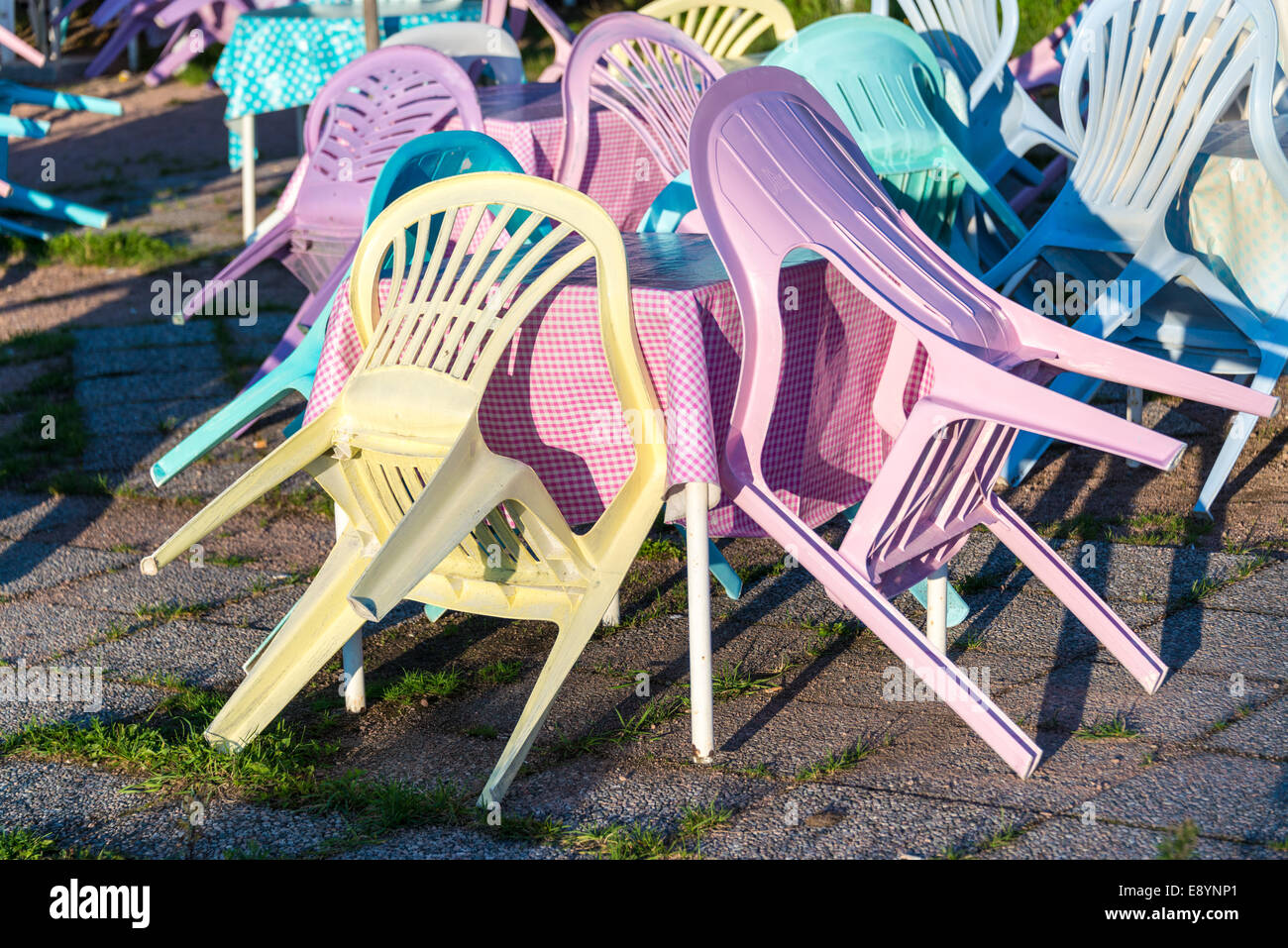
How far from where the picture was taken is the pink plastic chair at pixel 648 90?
441cm

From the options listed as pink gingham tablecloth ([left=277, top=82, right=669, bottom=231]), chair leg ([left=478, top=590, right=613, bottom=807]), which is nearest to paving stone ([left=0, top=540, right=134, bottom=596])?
pink gingham tablecloth ([left=277, top=82, right=669, bottom=231])

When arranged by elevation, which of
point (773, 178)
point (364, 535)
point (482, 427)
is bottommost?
point (364, 535)

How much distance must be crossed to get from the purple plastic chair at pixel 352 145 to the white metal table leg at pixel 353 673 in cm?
153

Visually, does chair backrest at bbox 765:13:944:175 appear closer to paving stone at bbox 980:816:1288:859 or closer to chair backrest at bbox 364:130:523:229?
chair backrest at bbox 364:130:523:229

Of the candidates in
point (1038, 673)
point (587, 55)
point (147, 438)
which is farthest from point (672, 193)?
point (147, 438)

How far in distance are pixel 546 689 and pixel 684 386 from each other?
0.60 meters

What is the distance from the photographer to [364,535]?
9.27ft

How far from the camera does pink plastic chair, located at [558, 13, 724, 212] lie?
4.41 metres

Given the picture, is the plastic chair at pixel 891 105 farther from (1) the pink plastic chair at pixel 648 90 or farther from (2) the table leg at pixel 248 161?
(2) the table leg at pixel 248 161

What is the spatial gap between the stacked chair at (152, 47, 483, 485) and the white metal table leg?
1493mm

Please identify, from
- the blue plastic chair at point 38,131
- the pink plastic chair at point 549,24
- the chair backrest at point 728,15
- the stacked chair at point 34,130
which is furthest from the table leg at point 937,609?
the blue plastic chair at point 38,131

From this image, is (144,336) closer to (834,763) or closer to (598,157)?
(598,157)
